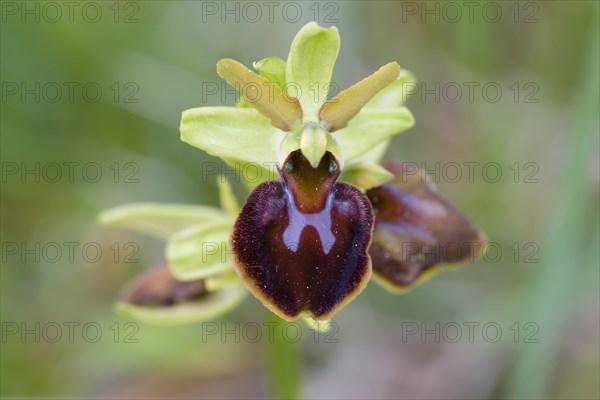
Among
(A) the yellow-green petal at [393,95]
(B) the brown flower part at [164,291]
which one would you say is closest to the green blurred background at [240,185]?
(B) the brown flower part at [164,291]

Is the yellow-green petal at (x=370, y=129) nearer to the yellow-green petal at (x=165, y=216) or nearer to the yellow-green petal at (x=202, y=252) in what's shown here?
the yellow-green petal at (x=202, y=252)

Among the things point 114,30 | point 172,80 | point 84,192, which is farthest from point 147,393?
point 114,30

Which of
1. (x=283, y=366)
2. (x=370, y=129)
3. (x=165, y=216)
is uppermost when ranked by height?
(x=370, y=129)

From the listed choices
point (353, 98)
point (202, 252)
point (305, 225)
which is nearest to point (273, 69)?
point (353, 98)

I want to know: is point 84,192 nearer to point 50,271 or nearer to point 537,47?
point 50,271

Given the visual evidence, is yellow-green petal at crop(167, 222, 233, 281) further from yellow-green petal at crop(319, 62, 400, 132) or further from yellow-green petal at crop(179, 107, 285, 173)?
yellow-green petal at crop(319, 62, 400, 132)

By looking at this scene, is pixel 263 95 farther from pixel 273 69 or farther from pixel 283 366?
pixel 283 366

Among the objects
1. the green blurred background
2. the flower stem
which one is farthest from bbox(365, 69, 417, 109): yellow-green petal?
the green blurred background
